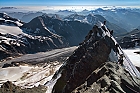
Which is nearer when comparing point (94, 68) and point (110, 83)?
point (110, 83)

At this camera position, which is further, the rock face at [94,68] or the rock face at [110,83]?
the rock face at [94,68]

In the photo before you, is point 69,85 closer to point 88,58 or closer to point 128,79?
point 88,58

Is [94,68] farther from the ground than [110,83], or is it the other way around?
[110,83]

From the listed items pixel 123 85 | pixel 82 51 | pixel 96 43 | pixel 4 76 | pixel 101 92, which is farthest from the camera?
pixel 4 76

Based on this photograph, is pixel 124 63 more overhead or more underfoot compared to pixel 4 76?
more overhead

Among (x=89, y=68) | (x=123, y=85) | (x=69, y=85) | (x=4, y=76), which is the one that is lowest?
(x=4, y=76)

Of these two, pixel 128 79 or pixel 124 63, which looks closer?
pixel 128 79

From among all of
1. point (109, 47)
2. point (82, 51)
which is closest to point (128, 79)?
point (109, 47)

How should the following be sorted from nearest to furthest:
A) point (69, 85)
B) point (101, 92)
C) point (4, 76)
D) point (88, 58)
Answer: point (101, 92) < point (69, 85) < point (88, 58) < point (4, 76)

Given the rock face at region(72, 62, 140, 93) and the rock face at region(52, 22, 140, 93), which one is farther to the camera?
the rock face at region(52, 22, 140, 93)

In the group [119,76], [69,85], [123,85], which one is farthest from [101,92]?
[69,85]
